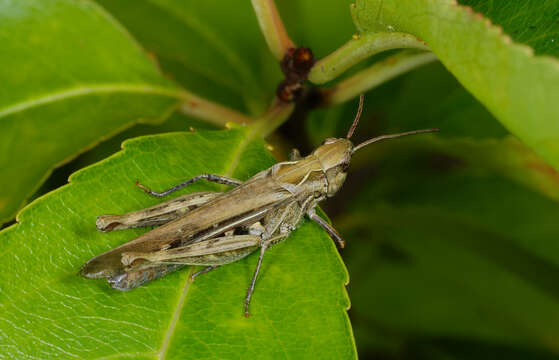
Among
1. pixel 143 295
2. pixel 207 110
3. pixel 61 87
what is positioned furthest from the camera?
pixel 207 110

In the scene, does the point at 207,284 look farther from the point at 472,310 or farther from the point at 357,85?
the point at 472,310

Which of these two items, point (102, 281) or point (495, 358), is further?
point (495, 358)

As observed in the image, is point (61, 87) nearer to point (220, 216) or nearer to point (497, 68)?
point (220, 216)

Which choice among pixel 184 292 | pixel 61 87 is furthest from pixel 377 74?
pixel 61 87

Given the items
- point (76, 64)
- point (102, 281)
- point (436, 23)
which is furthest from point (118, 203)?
point (436, 23)

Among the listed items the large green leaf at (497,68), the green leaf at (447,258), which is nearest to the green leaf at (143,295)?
the large green leaf at (497,68)
